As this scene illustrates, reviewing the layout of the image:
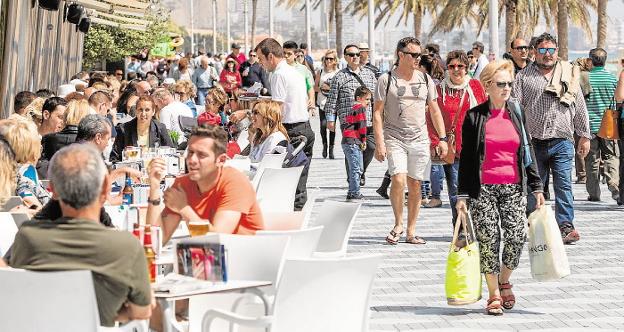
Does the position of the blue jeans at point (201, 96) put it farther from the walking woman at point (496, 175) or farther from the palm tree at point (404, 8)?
the palm tree at point (404, 8)

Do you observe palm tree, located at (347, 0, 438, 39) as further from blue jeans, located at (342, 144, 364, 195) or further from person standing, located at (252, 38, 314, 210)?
person standing, located at (252, 38, 314, 210)

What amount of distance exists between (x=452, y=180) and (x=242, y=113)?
427cm

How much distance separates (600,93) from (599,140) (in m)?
0.61

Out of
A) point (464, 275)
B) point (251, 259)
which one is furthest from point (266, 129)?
point (251, 259)

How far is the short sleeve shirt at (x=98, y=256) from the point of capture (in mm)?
5559

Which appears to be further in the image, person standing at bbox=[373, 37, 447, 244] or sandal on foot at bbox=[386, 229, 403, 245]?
sandal on foot at bbox=[386, 229, 403, 245]

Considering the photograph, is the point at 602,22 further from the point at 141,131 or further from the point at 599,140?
the point at 141,131

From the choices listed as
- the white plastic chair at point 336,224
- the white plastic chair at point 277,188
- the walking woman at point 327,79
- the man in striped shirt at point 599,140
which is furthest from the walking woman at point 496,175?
the walking woman at point 327,79

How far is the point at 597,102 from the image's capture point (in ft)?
57.0

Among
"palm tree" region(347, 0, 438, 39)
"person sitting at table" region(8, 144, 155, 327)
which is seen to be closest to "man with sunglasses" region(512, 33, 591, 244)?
"person sitting at table" region(8, 144, 155, 327)

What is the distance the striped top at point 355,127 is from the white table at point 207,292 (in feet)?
36.1

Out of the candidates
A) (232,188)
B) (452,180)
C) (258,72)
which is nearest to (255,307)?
(232,188)

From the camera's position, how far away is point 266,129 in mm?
12828

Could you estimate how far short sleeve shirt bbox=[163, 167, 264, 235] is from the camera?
791 cm
